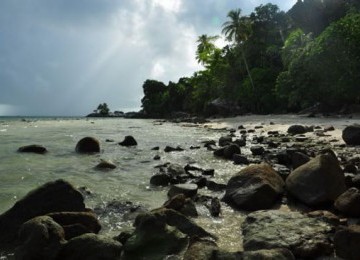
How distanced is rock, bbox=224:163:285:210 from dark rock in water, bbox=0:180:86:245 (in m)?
3.15

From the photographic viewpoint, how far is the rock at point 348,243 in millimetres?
5020

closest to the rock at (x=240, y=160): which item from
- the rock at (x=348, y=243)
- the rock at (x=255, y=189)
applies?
the rock at (x=255, y=189)

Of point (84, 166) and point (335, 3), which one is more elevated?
point (335, 3)

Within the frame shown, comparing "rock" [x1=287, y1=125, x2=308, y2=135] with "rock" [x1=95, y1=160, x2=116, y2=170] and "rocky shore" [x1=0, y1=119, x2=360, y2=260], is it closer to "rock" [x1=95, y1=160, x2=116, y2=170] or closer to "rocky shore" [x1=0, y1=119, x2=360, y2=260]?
"rock" [x1=95, y1=160, x2=116, y2=170]

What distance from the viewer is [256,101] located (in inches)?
2343

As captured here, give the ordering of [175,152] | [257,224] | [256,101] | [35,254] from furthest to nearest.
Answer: [256,101], [175,152], [257,224], [35,254]

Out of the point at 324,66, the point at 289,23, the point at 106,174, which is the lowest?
the point at 106,174

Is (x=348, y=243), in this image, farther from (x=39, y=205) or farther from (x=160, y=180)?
(x=160, y=180)

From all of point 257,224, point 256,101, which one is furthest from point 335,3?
point 257,224

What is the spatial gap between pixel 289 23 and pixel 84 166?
70.4 metres

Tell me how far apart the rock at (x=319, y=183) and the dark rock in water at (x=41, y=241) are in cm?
480

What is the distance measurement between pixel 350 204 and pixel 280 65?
6051 centimetres

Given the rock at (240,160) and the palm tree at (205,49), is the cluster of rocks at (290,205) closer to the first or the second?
the rock at (240,160)

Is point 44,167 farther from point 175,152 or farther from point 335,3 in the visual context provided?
point 335,3
